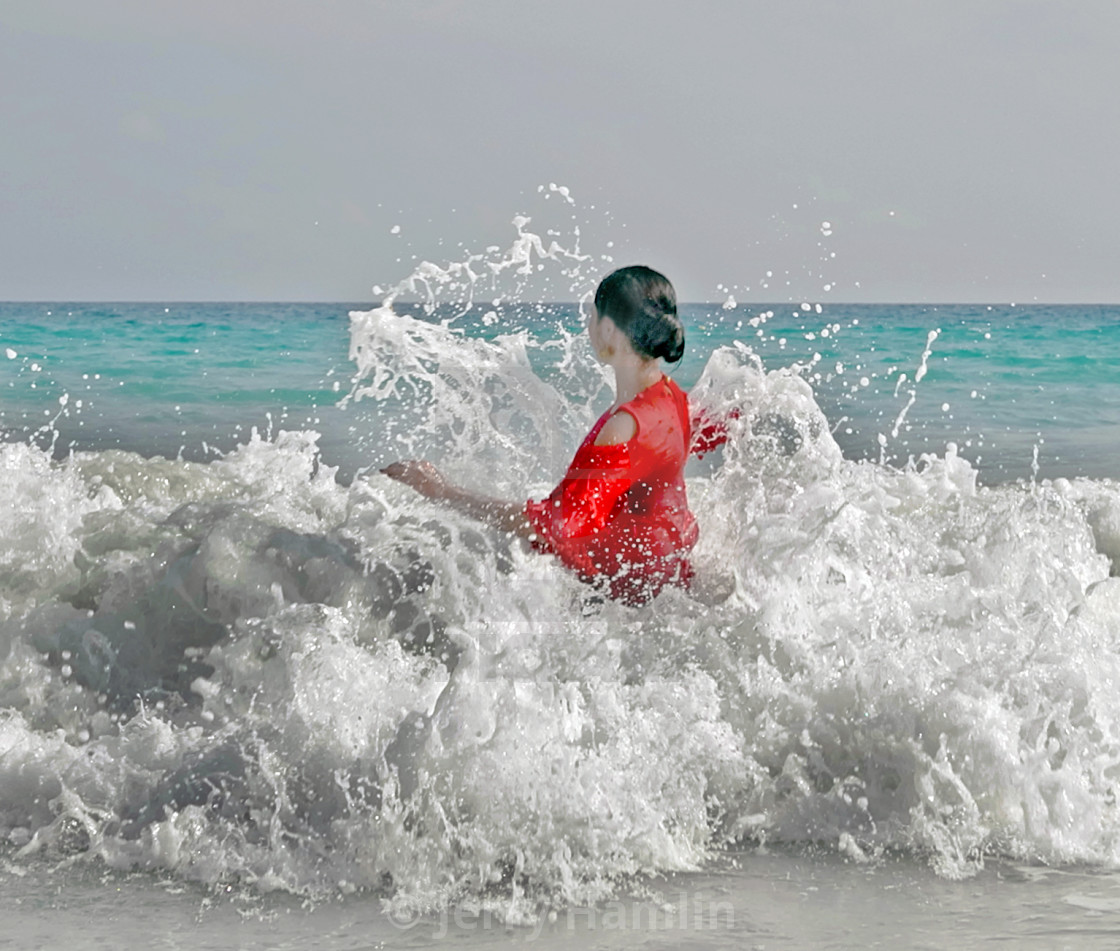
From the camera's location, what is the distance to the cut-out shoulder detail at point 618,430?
11.9ft

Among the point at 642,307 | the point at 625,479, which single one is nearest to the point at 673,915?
the point at 625,479

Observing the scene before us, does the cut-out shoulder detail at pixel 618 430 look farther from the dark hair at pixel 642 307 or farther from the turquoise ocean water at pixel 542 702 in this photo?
the turquoise ocean water at pixel 542 702

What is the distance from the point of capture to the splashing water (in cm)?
322

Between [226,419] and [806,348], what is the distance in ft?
47.8

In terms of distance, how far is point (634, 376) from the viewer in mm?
3830

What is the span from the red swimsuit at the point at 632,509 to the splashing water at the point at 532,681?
137 mm

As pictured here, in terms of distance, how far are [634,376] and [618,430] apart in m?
0.26

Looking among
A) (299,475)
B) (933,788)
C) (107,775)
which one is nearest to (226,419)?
(299,475)

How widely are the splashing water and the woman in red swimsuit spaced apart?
0.19 meters

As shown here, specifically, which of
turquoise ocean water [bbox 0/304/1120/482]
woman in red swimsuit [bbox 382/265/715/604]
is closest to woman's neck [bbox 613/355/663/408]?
woman in red swimsuit [bbox 382/265/715/604]

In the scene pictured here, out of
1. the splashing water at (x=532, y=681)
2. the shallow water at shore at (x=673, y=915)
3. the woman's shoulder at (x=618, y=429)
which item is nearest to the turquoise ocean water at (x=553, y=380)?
the splashing water at (x=532, y=681)

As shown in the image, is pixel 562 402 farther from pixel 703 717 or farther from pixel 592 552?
pixel 703 717

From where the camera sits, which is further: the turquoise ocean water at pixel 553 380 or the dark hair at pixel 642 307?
the turquoise ocean water at pixel 553 380

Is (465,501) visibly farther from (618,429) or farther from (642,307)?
(642,307)
